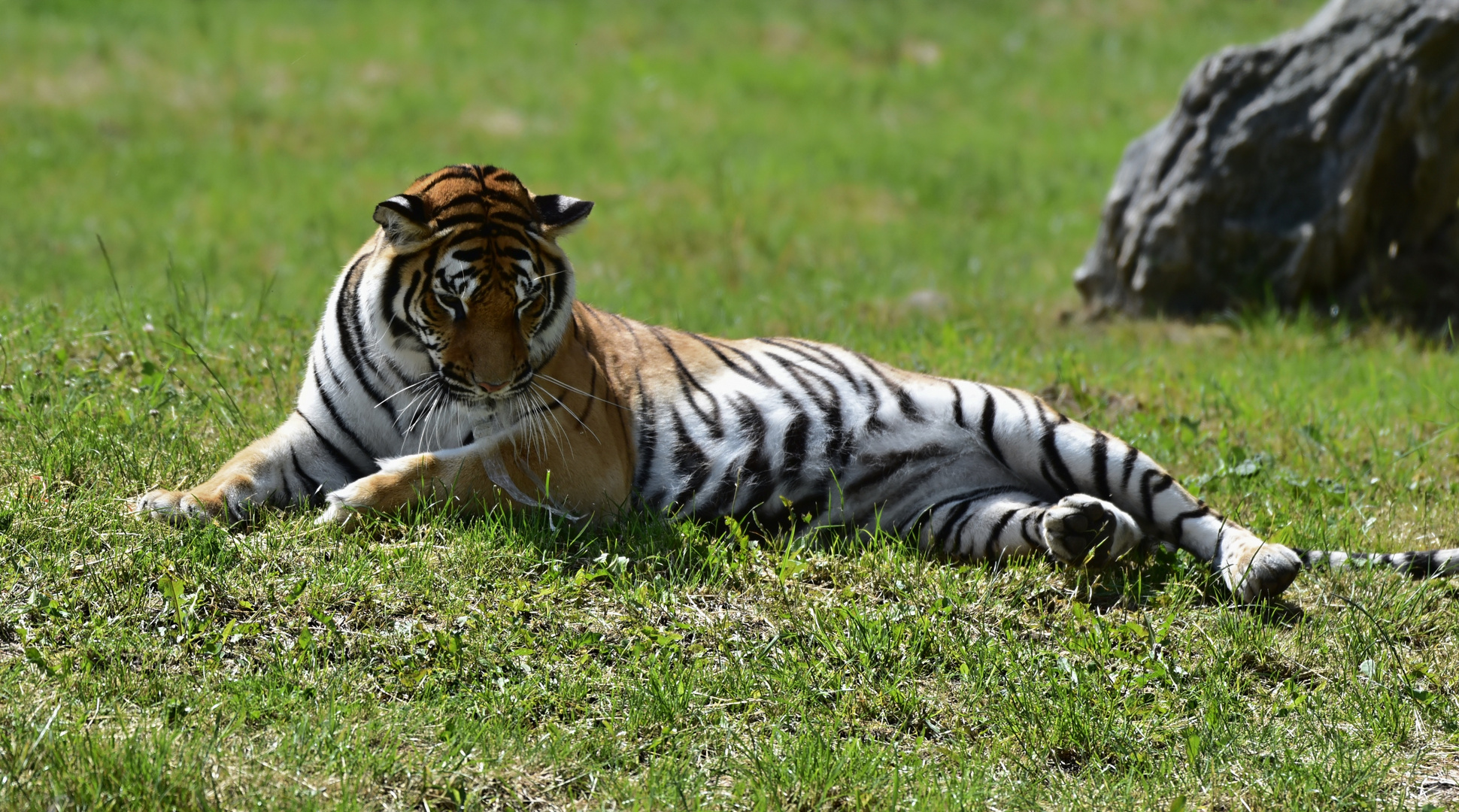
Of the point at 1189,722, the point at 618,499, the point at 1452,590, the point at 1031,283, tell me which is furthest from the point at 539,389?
the point at 1031,283

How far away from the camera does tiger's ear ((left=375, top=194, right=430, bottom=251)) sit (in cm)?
393

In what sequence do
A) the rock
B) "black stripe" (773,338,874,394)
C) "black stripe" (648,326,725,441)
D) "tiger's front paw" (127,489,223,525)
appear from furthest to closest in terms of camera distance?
the rock, "black stripe" (773,338,874,394), "black stripe" (648,326,725,441), "tiger's front paw" (127,489,223,525)

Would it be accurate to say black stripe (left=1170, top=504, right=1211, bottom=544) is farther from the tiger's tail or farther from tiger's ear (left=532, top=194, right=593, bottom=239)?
tiger's ear (left=532, top=194, right=593, bottom=239)

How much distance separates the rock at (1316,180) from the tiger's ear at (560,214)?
5.38 m

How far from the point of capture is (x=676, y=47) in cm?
1702

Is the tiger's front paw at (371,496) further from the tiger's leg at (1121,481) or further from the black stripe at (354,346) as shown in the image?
the tiger's leg at (1121,481)

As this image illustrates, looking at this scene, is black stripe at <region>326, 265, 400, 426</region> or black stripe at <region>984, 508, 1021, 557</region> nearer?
black stripe at <region>326, 265, 400, 426</region>

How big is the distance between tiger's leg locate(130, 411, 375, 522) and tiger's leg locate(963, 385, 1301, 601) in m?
2.19

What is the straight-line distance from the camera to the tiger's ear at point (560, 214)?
4.26 m

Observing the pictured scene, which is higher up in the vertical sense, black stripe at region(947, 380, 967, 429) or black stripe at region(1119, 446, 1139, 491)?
black stripe at region(947, 380, 967, 429)

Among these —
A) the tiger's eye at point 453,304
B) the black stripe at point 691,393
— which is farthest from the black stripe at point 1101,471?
the tiger's eye at point 453,304

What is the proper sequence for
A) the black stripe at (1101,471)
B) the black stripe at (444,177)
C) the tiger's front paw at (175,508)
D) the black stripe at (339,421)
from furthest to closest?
the black stripe at (1101,471) → the black stripe at (339,421) → the black stripe at (444,177) → the tiger's front paw at (175,508)

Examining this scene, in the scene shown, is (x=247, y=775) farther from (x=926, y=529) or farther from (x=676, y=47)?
(x=676, y=47)

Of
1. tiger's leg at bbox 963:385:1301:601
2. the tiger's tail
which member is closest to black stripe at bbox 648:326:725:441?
tiger's leg at bbox 963:385:1301:601
